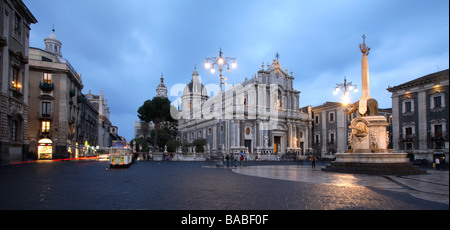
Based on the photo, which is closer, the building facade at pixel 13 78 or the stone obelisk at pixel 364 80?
the stone obelisk at pixel 364 80

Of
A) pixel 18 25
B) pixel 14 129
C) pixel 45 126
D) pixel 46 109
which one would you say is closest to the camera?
pixel 14 129

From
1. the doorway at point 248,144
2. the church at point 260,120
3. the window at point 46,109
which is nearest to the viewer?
the window at point 46,109

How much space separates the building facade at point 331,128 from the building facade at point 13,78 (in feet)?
134

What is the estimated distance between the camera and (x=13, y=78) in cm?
2353

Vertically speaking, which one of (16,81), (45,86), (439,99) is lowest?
(439,99)

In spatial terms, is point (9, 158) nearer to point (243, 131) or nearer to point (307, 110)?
point (243, 131)

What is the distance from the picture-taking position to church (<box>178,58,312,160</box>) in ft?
164

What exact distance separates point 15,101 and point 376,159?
25.2 m

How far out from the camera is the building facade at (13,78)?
841 inches

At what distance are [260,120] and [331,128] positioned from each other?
45.0 feet

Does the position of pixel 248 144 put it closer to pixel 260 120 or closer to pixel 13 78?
pixel 260 120

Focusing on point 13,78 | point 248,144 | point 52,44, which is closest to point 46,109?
point 13,78

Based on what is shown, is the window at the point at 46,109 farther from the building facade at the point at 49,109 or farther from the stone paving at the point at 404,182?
the stone paving at the point at 404,182

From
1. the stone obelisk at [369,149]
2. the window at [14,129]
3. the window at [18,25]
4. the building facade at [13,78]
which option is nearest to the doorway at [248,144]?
the stone obelisk at [369,149]
